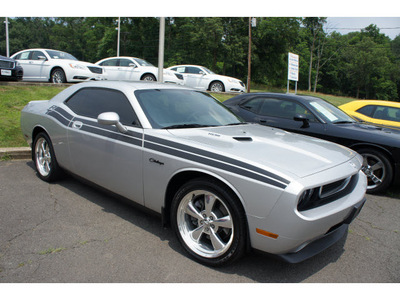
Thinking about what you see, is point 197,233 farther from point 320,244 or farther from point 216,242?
point 320,244

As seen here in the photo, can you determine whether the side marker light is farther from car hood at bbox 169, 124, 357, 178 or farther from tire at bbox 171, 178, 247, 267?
car hood at bbox 169, 124, 357, 178

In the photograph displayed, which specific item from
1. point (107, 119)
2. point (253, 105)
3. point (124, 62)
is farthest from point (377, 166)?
point (124, 62)

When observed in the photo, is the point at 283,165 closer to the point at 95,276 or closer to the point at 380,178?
the point at 95,276

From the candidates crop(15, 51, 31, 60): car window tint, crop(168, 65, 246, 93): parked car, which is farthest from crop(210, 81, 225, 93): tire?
crop(15, 51, 31, 60): car window tint

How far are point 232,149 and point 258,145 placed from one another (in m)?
0.34

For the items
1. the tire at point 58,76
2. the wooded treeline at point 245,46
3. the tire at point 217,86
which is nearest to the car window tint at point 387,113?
the tire at point 217,86

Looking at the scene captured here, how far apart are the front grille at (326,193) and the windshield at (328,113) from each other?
9.81ft

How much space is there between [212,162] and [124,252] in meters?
1.19

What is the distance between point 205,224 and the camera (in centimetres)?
284

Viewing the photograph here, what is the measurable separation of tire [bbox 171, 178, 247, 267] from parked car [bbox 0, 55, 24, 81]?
11172 mm

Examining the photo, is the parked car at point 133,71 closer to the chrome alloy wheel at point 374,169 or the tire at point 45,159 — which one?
the tire at point 45,159

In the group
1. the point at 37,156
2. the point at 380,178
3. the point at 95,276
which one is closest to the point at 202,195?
the point at 95,276

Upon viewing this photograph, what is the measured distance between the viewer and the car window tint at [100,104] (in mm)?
3568

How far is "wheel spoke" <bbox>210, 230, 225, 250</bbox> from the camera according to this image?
8.96 ft
